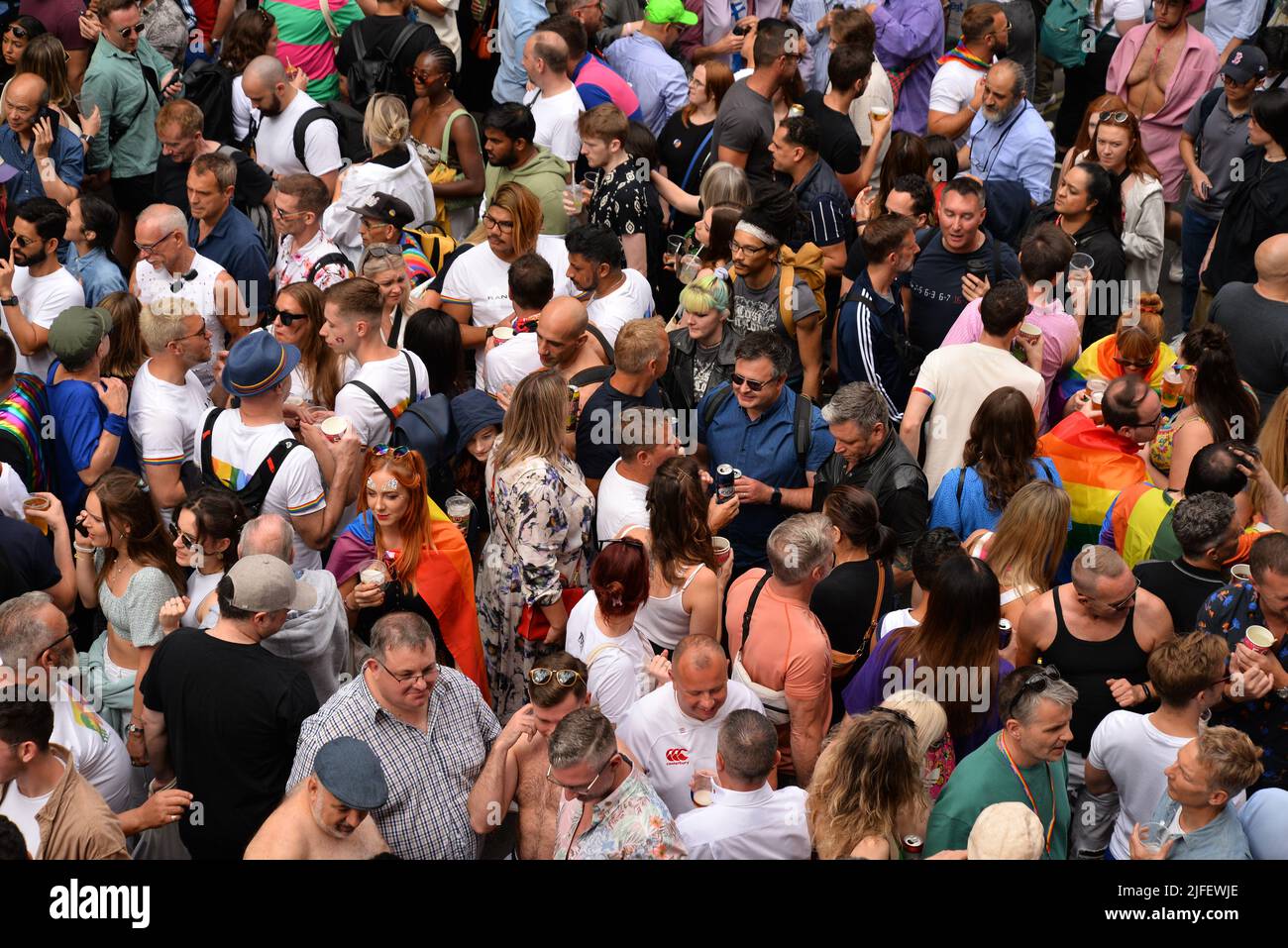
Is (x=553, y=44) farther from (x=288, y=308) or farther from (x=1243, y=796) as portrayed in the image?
(x=1243, y=796)

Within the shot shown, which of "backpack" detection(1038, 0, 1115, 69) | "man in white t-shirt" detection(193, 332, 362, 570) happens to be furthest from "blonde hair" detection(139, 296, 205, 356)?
"backpack" detection(1038, 0, 1115, 69)

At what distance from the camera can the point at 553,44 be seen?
26.7 feet

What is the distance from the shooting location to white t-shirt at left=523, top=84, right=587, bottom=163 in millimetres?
8203

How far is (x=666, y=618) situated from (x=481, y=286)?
242cm

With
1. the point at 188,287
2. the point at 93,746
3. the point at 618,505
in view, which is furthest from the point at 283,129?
the point at 93,746

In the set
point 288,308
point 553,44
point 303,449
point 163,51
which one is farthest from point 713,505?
point 163,51

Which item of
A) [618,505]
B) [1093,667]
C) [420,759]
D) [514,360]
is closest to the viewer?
[420,759]

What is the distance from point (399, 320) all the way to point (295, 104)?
222cm

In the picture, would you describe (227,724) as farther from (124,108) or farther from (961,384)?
(124,108)

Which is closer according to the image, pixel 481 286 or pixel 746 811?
pixel 746 811

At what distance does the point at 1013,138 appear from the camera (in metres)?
8.30

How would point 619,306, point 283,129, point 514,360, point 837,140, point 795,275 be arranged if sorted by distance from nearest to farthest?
point 514,360 < point 619,306 < point 795,275 < point 283,129 < point 837,140

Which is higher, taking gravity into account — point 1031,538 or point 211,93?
point 1031,538

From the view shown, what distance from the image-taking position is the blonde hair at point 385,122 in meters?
7.27
